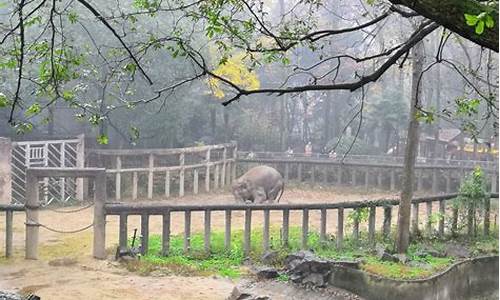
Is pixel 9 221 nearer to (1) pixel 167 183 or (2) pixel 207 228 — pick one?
(2) pixel 207 228

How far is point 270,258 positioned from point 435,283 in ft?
9.65

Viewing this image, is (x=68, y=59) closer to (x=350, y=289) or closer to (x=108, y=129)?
(x=350, y=289)

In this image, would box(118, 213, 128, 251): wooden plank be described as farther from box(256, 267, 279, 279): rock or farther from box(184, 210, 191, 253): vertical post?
box(256, 267, 279, 279): rock

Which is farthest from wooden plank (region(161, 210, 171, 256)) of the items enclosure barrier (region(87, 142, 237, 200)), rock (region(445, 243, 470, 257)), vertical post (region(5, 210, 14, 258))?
enclosure barrier (region(87, 142, 237, 200))

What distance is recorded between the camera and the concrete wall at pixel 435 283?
786 centimetres

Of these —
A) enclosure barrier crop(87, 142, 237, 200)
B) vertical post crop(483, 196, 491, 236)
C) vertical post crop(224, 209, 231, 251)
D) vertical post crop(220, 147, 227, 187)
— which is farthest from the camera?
vertical post crop(220, 147, 227, 187)

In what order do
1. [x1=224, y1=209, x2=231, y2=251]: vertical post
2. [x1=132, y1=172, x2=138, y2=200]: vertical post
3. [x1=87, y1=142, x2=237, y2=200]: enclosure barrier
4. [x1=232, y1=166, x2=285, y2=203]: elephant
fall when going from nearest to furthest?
1. [x1=224, y1=209, x2=231, y2=251]: vertical post
2. [x1=232, y1=166, x2=285, y2=203]: elephant
3. [x1=132, y1=172, x2=138, y2=200]: vertical post
4. [x1=87, y1=142, x2=237, y2=200]: enclosure barrier

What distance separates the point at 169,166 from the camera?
21.4 meters

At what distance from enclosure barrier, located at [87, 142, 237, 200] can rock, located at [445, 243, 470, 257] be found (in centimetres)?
1047

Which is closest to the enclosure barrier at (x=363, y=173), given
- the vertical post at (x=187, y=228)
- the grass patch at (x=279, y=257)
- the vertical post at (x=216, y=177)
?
the vertical post at (x=216, y=177)

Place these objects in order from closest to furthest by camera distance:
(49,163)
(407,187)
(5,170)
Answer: (407,187) → (5,170) → (49,163)

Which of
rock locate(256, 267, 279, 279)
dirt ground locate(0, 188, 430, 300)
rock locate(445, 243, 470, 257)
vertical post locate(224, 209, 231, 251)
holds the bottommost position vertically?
dirt ground locate(0, 188, 430, 300)

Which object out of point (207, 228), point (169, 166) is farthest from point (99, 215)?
point (169, 166)

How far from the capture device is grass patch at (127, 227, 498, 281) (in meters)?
8.68
